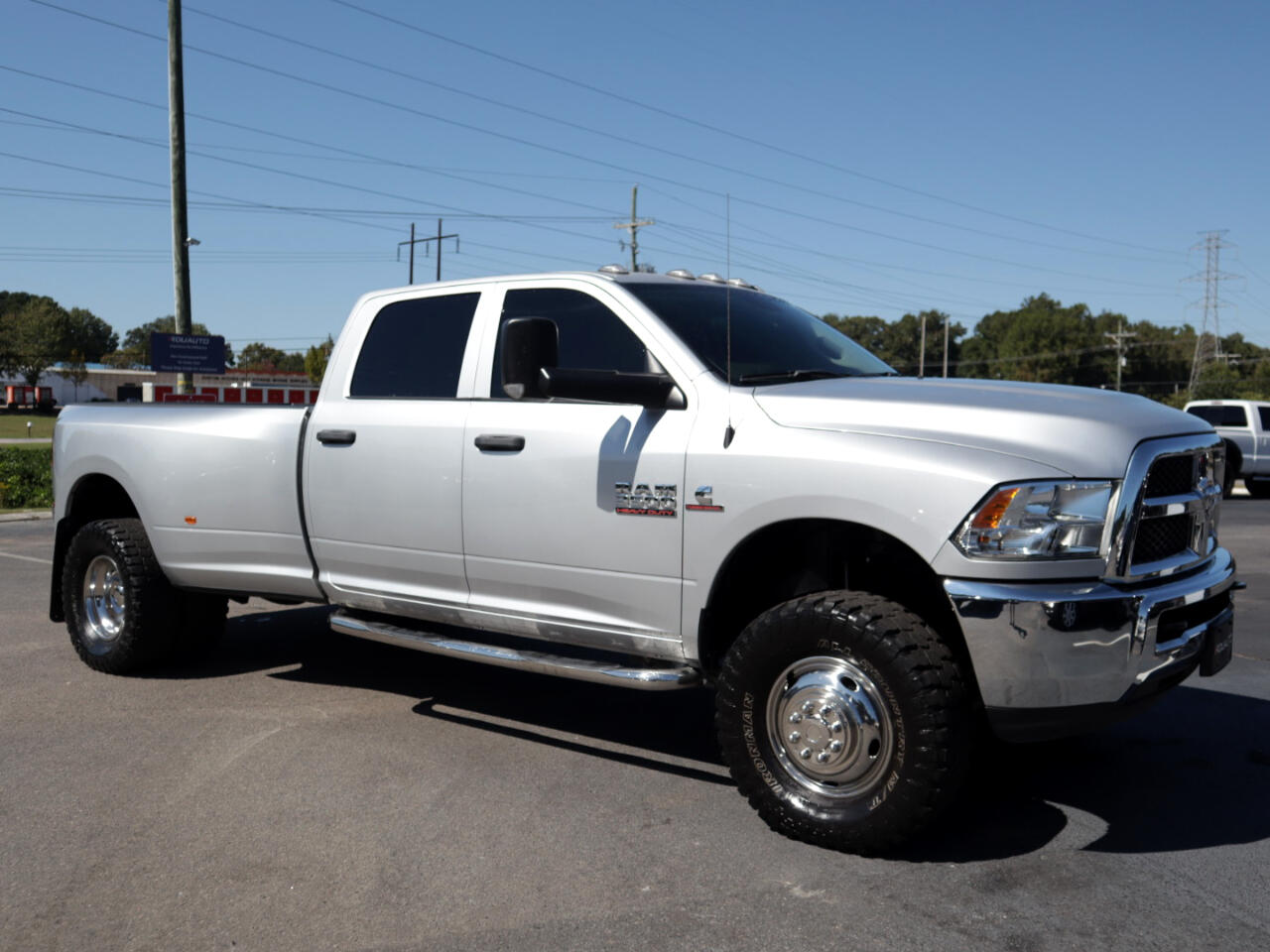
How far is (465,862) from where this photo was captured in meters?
3.93

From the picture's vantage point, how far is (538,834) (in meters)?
4.19

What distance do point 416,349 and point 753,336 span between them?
159 centimetres

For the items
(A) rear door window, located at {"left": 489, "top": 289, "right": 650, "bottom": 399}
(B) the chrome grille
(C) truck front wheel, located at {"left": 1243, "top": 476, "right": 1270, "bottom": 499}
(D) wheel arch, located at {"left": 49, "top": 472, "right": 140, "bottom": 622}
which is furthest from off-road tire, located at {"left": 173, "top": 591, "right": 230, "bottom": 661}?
(C) truck front wheel, located at {"left": 1243, "top": 476, "right": 1270, "bottom": 499}

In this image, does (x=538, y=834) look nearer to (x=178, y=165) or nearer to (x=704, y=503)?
(x=704, y=503)

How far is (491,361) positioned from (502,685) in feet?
6.53

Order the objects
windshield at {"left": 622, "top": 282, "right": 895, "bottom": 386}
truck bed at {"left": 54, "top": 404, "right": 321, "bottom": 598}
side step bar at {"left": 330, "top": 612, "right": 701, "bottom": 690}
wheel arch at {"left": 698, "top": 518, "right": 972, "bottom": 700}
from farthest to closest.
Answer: truck bed at {"left": 54, "top": 404, "right": 321, "bottom": 598}
windshield at {"left": 622, "top": 282, "right": 895, "bottom": 386}
side step bar at {"left": 330, "top": 612, "right": 701, "bottom": 690}
wheel arch at {"left": 698, "top": 518, "right": 972, "bottom": 700}

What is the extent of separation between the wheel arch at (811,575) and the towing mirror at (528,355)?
0.94m

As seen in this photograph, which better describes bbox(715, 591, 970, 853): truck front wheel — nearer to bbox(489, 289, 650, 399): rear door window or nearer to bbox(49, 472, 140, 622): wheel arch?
bbox(489, 289, 650, 399): rear door window

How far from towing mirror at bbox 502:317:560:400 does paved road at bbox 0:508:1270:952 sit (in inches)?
60.8

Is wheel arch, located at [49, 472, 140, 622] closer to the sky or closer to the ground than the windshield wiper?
closer to the ground

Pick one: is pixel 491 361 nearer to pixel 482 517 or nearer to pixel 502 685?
pixel 482 517

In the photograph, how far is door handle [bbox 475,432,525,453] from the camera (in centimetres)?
492

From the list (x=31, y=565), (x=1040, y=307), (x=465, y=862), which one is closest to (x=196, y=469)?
(x=465, y=862)

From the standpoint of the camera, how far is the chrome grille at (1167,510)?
376 centimetres
